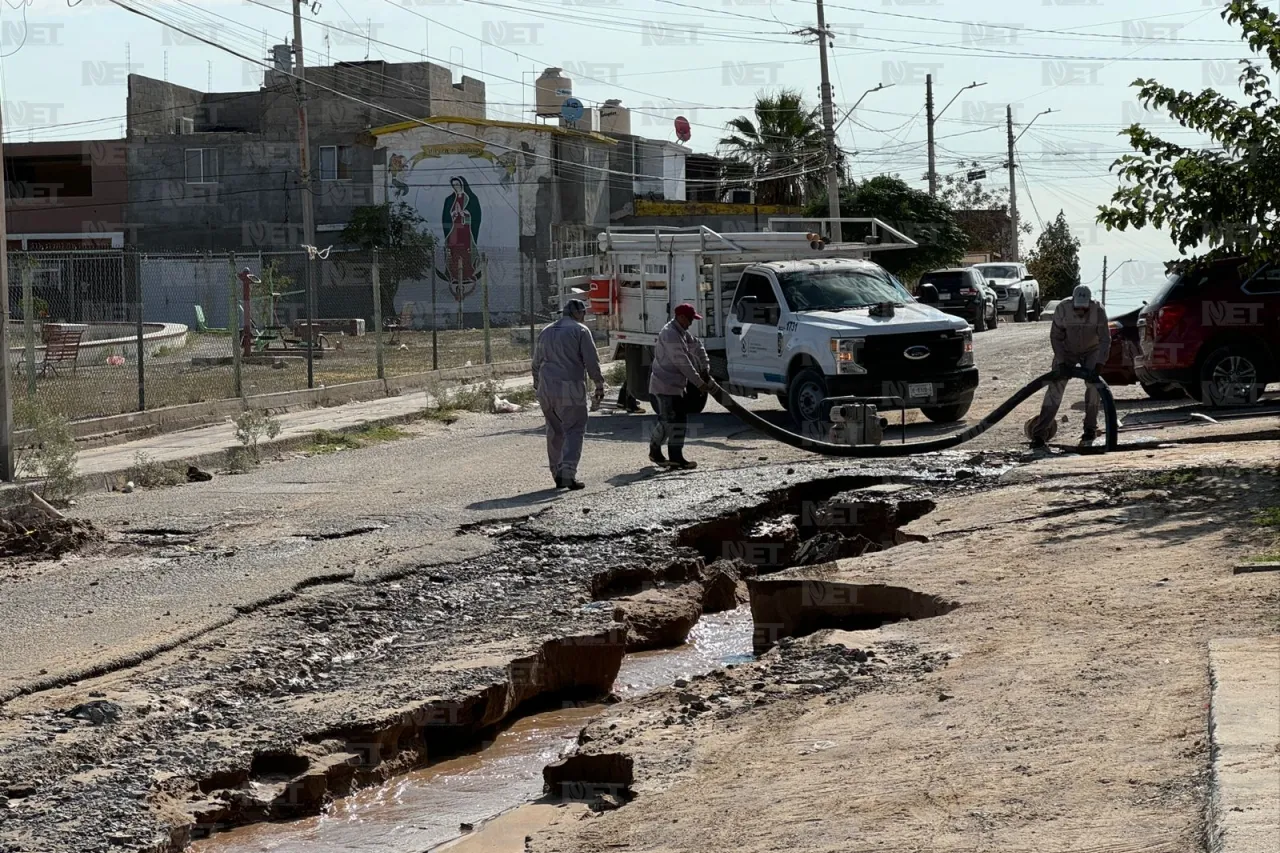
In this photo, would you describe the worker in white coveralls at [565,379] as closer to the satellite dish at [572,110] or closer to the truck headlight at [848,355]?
the truck headlight at [848,355]

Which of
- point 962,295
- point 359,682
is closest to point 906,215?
point 962,295

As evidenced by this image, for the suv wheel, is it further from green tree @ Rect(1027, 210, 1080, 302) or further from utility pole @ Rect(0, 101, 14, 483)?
green tree @ Rect(1027, 210, 1080, 302)

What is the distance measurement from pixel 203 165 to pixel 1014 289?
27.1 meters

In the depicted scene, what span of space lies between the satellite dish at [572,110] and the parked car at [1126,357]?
33.2 metres

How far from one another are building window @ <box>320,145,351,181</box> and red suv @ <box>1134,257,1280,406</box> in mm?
37729

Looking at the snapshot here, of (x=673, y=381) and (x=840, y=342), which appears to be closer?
(x=673, y=381)

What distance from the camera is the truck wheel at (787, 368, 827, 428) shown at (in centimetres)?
1639

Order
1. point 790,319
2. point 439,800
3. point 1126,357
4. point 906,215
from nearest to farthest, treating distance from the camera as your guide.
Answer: point 439,800, point 790,319, point 1126,357, point 906,215

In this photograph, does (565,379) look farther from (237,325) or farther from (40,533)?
(237,325)

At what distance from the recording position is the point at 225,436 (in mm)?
17844

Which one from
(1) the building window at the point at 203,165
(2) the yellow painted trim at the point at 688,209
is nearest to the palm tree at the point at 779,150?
(2) the yellow painted trim at the point at 688,209

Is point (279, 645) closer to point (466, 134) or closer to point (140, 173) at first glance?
point (466, 134)

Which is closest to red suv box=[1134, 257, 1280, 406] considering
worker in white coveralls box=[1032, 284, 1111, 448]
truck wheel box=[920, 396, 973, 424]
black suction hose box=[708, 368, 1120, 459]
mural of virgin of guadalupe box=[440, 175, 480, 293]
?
truck wheel box=[920, 396, 973, 424]

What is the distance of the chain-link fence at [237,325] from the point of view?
2012 centimetres
